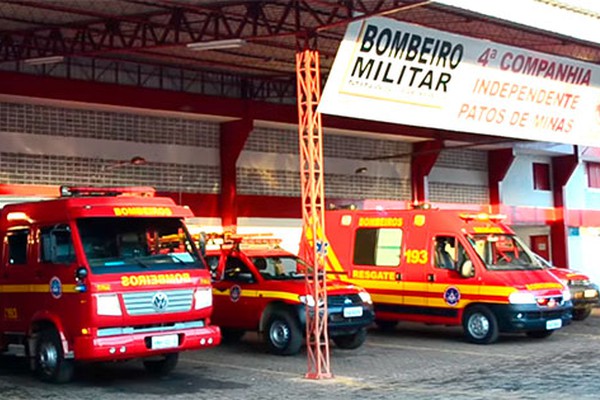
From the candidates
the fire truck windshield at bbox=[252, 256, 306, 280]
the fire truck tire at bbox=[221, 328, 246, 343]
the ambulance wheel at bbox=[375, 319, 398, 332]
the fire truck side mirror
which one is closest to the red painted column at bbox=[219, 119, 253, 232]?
the ambulance wheel at bbox=[375, 319, 398, 332]

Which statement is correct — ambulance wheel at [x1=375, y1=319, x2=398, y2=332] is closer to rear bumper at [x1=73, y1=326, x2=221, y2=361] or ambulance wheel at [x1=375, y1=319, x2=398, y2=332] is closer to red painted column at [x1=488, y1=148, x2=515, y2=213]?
rear bumper at [x1=73, y1=326, x2=221, y2=361]

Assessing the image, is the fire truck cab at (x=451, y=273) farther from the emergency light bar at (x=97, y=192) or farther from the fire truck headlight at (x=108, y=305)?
the fire truck headlight at (x=108, y=305)

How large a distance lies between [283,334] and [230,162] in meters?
7.77

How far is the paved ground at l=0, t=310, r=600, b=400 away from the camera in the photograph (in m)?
12.0

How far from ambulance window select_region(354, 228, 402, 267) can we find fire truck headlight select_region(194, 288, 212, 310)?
20.6 ft

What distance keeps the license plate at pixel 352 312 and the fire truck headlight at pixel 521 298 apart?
8.94ft

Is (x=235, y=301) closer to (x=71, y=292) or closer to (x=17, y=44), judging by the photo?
Answer: (x=71, y=292)

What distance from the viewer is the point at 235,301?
16828 mm

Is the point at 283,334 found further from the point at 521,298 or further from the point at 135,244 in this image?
the point at 521,298

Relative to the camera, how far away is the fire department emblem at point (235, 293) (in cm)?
1680

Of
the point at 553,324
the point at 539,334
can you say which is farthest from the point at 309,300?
the point at 539,334

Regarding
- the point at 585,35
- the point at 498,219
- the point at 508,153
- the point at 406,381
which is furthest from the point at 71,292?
the point at 508,153

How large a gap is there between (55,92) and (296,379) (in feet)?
30.2

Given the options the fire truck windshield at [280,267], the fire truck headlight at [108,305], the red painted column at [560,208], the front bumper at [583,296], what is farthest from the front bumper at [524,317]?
the red painted column at [560,208]
